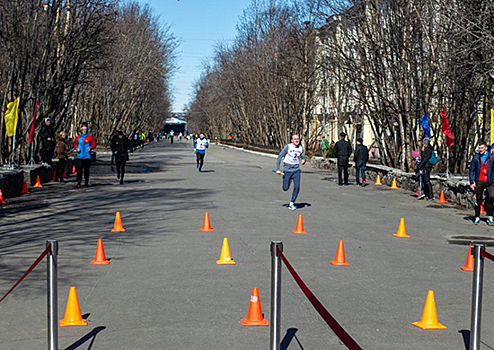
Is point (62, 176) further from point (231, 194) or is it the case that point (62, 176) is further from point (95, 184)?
point (231, 194)

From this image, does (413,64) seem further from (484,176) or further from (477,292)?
(477,292)

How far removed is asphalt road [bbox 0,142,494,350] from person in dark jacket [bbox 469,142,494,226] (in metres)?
0.55

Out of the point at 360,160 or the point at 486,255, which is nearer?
the point at 486,255

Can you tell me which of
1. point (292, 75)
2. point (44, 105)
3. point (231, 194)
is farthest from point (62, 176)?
point (292, 75)

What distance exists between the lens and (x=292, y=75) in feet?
176

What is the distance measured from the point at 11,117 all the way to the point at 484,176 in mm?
14572

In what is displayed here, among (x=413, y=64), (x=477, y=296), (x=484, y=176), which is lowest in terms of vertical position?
(x=477, y=296)

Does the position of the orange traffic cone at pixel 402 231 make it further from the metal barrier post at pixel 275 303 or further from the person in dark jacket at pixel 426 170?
the metal barrier post at pixel 275 303

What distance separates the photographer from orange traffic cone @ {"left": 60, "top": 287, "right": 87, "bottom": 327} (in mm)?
6867

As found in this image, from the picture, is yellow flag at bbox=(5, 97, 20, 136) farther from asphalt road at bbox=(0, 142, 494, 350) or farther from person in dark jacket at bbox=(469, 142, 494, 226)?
person in dark jacket at bbox=(469, 142, 494, 226)

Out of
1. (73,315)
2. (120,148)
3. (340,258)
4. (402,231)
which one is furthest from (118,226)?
(120,148)

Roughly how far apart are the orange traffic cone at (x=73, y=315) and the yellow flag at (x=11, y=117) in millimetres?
16754

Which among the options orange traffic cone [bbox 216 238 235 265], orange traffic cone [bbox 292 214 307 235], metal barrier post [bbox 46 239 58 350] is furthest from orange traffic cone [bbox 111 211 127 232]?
metal barrier post [bbox 46 239 58 350]

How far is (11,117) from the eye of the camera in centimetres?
2281
